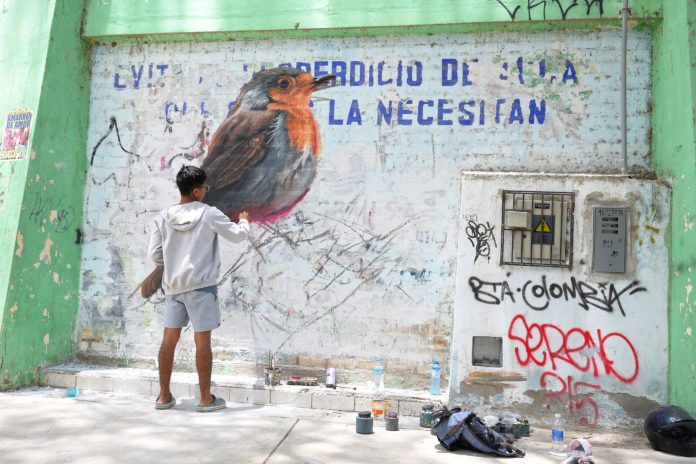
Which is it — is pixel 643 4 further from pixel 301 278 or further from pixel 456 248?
pixel 301 278

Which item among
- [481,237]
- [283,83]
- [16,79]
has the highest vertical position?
[283,83]

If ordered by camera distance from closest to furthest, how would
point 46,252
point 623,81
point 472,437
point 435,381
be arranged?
point 472,437 → point 623,81 → point 435,381 → point 46,252

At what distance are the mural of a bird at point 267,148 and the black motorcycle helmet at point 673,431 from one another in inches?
138

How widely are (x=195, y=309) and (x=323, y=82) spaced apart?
8.21 feet

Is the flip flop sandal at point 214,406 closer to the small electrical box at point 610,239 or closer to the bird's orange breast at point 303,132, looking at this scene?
the bird's orange breast at point 303,132

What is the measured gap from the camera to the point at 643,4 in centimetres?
544

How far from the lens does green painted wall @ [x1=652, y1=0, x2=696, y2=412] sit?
4.78m

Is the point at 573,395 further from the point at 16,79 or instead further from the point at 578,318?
the point at 16,79

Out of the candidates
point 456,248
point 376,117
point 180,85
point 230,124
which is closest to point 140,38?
point 180,85

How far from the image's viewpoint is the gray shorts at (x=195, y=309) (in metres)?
5.14

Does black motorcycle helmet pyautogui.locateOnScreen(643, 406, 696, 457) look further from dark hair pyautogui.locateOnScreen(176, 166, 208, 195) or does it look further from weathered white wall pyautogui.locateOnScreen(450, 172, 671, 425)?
dark hair pyautogui.locateOnScreen(176, 166, 208, 195)

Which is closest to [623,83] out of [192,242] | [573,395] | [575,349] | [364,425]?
[575,349]

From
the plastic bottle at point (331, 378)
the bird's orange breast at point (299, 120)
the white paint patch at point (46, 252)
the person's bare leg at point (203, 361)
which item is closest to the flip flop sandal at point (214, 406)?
the person's bare leg at point (203, 361)

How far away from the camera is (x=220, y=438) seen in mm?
4473
